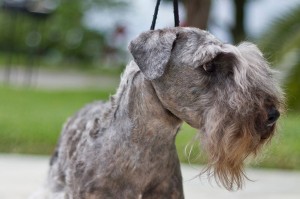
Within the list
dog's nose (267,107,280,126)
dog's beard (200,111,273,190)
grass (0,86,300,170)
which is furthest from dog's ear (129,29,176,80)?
grass (0,86,300,170)

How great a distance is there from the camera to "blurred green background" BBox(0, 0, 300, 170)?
9.93 meters

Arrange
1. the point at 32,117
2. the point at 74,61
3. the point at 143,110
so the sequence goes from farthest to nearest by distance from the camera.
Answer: the point at 74,61 → the point at 32,117 → the point at 143,110

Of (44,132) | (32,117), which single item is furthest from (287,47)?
(32,117)

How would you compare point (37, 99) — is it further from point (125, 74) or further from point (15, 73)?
point (125, 74)

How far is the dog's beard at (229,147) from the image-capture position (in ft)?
12.7

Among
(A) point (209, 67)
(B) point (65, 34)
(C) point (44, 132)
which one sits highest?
(A) point (209, 67)

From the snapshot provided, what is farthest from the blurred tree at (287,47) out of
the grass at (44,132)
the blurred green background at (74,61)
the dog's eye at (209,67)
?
the dog's eye at (209,67)

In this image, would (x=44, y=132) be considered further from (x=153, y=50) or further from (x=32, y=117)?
(x=153, y=50)

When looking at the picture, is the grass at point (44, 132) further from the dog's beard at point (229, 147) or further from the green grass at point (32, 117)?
the dog's beard at point (229, 147)

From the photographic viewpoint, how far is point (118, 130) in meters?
4.36

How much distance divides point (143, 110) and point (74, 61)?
25186mm

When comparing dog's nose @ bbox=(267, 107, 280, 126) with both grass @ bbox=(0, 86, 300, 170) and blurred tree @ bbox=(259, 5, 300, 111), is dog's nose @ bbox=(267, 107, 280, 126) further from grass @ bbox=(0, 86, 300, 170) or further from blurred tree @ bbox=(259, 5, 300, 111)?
blurred tree @ bbox=(259, 5, 300, 111)

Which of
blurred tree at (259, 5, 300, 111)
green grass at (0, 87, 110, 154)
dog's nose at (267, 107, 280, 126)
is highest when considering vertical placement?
dog's nose at (267, 107, 280, 126)

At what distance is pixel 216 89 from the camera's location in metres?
3.91
